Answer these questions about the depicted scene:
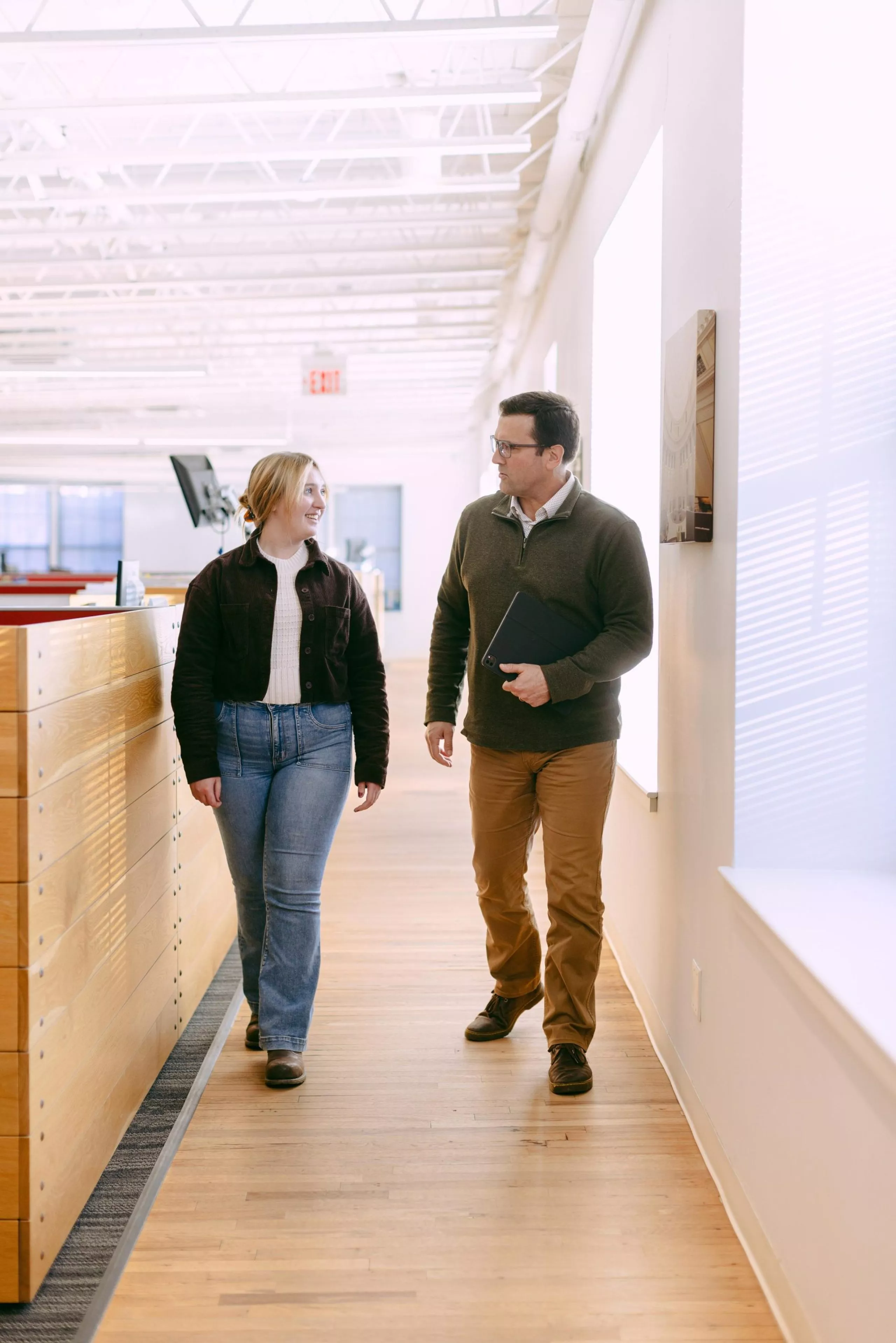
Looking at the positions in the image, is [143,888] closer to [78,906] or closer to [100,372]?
[78,906]

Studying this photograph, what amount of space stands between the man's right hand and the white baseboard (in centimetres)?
92

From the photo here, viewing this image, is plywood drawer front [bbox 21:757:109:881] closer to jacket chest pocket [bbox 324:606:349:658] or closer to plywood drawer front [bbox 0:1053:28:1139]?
plywood drawer front [bbox 0:1053:28:1139]

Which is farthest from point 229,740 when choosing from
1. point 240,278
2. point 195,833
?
point 240,278

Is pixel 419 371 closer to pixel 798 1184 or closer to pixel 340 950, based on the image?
pixel 340 950

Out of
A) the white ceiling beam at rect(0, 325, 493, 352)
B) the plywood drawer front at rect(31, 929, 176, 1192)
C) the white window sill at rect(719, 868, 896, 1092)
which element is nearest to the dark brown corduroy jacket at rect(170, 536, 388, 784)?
the plywood drawer front at rect(31, 929, 176, 1192)

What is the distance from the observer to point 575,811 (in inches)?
111

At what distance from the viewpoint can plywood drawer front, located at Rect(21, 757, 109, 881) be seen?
1945 mm

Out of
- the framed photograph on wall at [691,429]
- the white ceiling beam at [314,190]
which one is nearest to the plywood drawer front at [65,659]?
the framed photograph on wall at [691,429]

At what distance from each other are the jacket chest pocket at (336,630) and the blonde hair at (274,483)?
10.8 inches

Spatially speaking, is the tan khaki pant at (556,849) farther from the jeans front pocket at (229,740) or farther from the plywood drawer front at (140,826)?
the plywood drawer front at (140,826)

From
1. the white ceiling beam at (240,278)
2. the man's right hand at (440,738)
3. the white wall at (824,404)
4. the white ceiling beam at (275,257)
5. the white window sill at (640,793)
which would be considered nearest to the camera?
the white wall at (824,404)

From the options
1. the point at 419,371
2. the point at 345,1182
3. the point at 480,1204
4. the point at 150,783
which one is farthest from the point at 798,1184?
the point at 419,371

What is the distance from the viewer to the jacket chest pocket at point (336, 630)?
280cm

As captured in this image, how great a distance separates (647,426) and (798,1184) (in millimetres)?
3316
